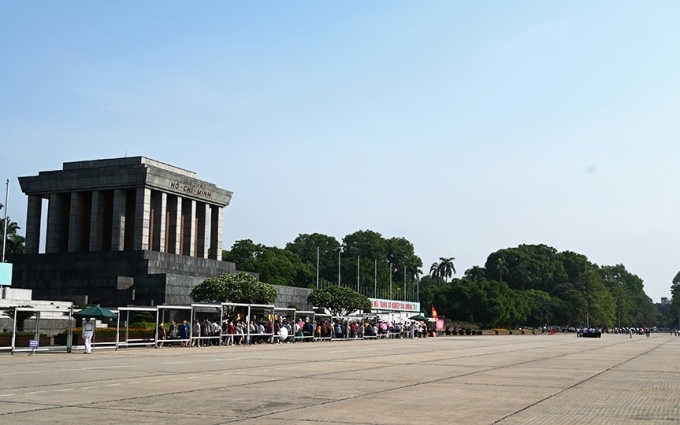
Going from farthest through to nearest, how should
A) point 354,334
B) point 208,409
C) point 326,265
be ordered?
point 326,265
point 354,334
point 208,409

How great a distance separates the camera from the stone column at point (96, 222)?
8331 cm

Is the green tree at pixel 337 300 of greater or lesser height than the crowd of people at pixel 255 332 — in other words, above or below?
above

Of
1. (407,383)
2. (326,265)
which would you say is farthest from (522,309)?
(407,383)

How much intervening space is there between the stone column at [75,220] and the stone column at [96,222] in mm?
1680

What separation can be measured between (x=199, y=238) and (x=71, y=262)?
55.5 feet

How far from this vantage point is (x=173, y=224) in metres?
85.9

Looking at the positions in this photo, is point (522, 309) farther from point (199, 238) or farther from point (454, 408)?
point (454, 408)

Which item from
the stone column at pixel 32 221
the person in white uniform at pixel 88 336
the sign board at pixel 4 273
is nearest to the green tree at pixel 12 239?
the stone column at pixel 32 221

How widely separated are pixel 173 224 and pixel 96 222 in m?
8.18

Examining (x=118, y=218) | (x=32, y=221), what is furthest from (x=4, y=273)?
(x=32, y=221)

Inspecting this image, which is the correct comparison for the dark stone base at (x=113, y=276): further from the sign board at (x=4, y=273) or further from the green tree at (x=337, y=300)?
the green tree at (x=337, y=300)

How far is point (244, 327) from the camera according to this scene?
1902 inches

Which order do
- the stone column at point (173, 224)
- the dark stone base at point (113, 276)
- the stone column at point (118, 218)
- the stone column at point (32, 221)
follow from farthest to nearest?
1. the stone column at point (173, 224)
2. the stone column at point (32, 221)
3. the stone column at point (118, 218)
4. the dark stone base at point (113, 276)

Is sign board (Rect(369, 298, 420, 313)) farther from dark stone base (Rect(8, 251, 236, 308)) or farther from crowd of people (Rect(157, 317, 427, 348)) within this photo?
crowd of people (Rect(157, 317, 427, 348))
